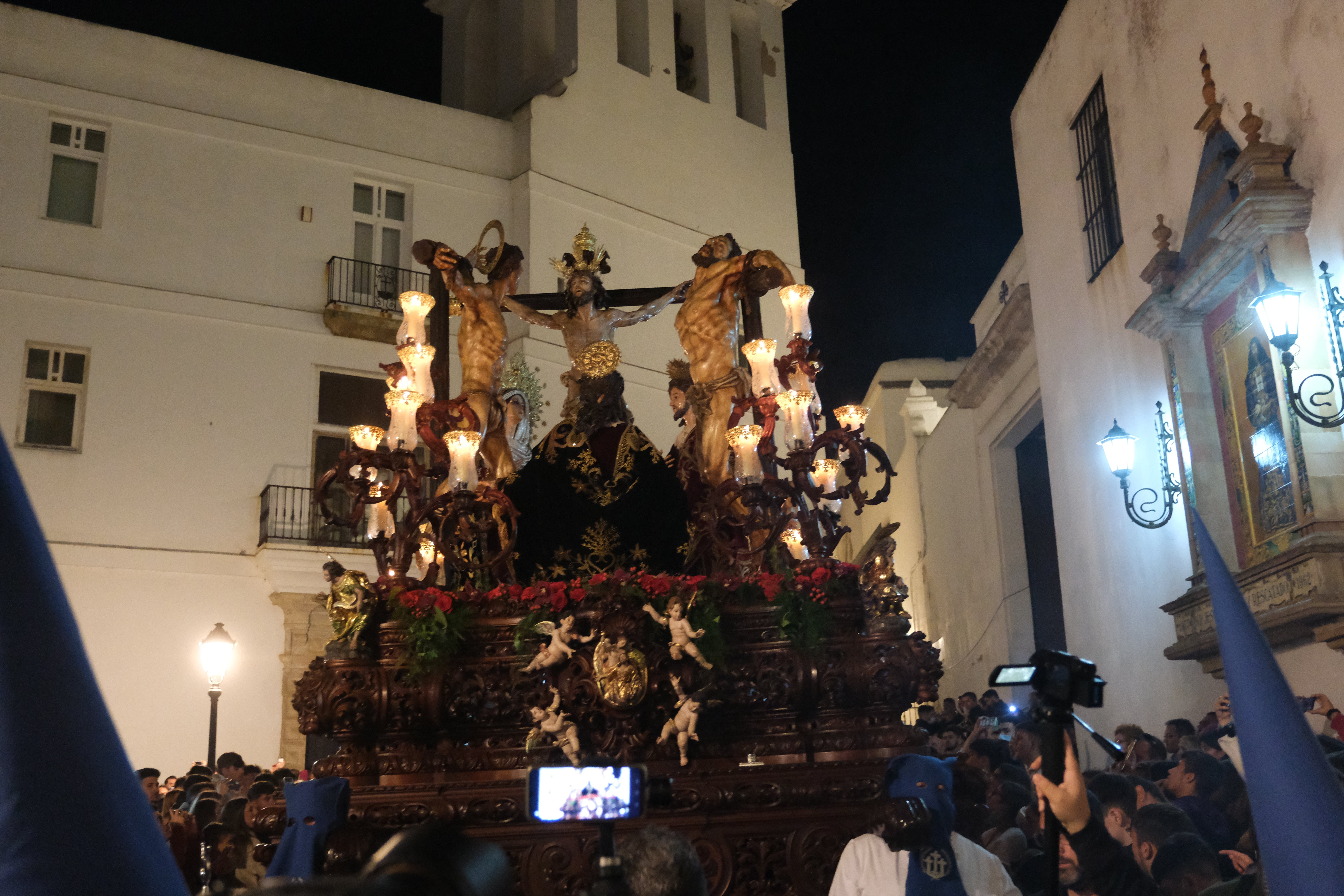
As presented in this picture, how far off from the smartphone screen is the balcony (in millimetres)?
15244

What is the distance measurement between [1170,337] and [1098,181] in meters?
3.46

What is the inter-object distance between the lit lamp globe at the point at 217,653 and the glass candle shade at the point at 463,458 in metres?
6.18

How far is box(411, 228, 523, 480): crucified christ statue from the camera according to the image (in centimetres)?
891

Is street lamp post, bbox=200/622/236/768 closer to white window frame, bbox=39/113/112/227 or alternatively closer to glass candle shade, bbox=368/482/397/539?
glass candle shade, bbox=368/482/397/539

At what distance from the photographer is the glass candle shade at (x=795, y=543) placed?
9266 mm

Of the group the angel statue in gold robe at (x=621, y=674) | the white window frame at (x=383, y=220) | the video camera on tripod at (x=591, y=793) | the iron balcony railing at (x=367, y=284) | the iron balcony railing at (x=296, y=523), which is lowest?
the video camera on tripod at (x=591, y=793)

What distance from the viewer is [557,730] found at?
669cm

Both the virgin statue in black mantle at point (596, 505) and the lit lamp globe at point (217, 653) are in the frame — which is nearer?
the virgin statue in black mantle at point (596, 505)

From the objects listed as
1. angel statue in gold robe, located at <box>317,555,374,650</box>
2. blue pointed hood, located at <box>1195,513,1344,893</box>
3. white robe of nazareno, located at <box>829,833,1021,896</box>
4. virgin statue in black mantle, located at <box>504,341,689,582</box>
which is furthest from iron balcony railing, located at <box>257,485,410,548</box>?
blue pointed hood, located at <box>1195,513,1344,893</box>

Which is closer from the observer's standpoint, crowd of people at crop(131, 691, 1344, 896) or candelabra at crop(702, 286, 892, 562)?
crowd of people at crop(131, 691, 1344, 896)

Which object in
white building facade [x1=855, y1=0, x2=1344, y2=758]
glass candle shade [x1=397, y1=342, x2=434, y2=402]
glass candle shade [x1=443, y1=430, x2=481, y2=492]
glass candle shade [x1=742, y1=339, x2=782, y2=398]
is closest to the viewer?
glass candle shade [x1=443, y1=430, x2=481, y2=492]

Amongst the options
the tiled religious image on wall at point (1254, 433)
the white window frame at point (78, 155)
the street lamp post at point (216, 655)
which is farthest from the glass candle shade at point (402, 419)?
the white window frame at point (78, 155)

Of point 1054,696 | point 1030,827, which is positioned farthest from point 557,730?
point 1054,696

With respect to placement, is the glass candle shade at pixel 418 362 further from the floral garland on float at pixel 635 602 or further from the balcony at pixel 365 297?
the balcony at pixel 365 297
